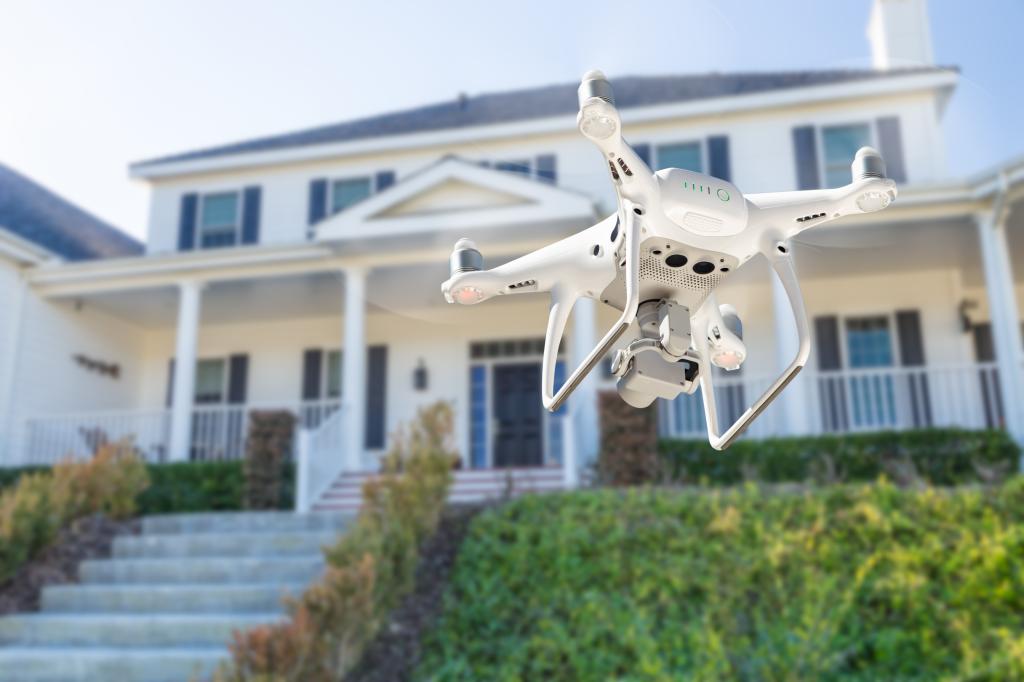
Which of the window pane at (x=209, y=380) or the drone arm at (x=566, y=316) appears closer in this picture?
the drone arm at (x=566, y=316)

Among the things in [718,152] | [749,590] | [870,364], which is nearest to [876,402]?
[870,364]

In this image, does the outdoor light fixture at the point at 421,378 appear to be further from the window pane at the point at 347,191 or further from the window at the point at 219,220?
the window at the point at 219,220

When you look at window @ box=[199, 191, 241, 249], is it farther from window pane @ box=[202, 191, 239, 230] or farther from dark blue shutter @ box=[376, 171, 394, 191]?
dark blue shutter @ box=[376, 171, 394, 191]

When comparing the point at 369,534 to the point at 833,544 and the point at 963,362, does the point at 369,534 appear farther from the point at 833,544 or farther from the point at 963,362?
the point at 963,362

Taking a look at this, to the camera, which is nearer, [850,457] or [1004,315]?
[850,457]

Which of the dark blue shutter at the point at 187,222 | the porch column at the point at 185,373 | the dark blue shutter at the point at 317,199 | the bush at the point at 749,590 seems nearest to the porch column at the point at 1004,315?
the bush at the point at 749,590

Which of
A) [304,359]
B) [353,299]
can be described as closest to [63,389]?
[304,359]

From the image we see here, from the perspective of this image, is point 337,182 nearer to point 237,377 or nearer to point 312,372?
point 312,372
